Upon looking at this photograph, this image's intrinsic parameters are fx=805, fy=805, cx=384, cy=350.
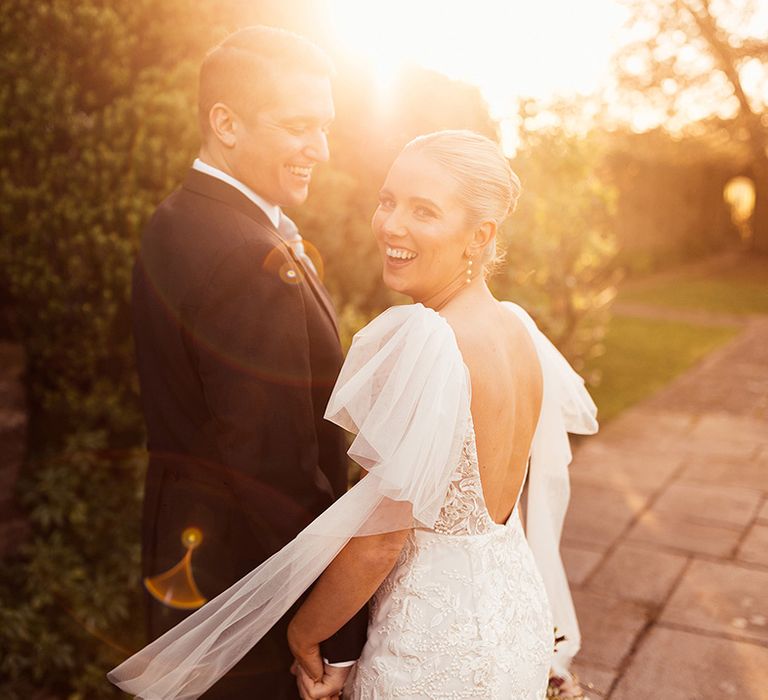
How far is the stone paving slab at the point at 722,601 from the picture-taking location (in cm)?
412

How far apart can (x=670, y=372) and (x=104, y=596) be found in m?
8.28

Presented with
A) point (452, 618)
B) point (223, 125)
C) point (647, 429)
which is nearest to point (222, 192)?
point (223, 125)

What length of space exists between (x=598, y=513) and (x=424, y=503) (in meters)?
4.28

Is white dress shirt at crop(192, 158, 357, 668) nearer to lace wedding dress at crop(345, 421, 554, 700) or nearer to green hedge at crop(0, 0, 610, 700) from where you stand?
lace wedding dress at crop(345, 421, 554, 700)

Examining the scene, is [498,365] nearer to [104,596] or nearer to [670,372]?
[104,596]

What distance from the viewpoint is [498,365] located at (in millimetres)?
1794

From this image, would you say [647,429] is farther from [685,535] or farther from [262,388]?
[262,388]

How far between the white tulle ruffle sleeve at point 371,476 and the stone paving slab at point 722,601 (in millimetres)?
2996

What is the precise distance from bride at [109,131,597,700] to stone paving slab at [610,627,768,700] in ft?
6.50

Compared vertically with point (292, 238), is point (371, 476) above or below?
below

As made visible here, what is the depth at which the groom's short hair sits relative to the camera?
204 cm

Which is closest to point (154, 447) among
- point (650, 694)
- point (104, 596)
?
point (104, 596)

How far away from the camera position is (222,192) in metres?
2.09

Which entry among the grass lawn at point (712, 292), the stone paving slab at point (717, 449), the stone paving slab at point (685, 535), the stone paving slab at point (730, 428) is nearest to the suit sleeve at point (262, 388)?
the stone paving slab at point (685, 535)
